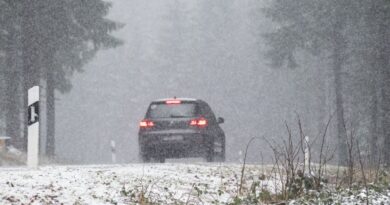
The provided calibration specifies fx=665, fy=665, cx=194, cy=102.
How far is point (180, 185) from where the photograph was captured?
8523 millimetres

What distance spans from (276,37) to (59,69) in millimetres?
9434

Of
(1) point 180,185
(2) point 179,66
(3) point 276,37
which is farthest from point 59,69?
(2) point 179,66

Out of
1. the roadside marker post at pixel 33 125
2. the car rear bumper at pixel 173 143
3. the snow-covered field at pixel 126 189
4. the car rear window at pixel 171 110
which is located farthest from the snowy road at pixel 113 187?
the car rear window at pixel 171 110

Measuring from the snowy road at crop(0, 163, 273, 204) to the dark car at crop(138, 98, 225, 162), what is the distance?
567 cm

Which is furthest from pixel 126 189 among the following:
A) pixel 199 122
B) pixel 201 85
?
pixel 201 85

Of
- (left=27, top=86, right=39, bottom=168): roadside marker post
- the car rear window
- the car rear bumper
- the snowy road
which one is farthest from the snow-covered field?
the car rear window

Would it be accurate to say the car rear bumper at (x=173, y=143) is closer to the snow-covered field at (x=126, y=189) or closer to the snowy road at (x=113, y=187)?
the snowy road at (x=113, y=187)

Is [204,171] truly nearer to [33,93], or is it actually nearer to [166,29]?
[33,93]

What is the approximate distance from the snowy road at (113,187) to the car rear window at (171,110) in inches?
233

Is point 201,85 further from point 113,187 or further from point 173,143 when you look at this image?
point 113,187

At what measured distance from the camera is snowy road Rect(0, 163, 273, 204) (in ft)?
23.5

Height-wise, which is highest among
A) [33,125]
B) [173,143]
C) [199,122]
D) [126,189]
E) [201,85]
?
[201,85]

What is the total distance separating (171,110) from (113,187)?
314 inches

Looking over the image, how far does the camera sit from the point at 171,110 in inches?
623
